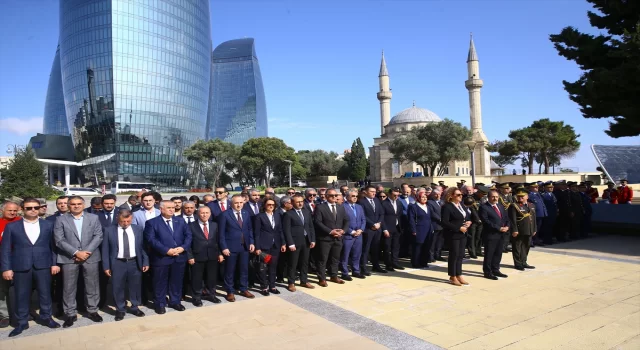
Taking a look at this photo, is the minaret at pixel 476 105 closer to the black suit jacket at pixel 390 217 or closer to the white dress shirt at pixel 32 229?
the black suit jacket at pixel 390 217

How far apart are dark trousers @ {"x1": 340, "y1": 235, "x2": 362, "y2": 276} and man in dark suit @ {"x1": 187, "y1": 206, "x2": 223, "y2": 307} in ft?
8.03

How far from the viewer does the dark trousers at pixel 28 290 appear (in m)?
5.11

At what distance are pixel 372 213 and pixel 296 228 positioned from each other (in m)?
1.98

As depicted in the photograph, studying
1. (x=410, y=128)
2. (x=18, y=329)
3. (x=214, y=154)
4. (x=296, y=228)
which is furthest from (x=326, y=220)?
(x=410, y=128)

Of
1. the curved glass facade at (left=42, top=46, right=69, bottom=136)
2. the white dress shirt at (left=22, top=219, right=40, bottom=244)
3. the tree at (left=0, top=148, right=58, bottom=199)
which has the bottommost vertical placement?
the white dress shirt at (left=22, top=219, right=40, bottom=244)

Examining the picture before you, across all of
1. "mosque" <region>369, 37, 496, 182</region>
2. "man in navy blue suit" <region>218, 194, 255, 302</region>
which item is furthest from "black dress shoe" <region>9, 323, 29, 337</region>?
"mosque" <region>369, 37, 496, 182</region>

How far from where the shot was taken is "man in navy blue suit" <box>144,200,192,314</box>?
582cm

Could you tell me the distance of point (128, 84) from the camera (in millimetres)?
61281

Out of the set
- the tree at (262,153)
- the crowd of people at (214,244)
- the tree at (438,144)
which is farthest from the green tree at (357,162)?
the crowd of people at (214,244)

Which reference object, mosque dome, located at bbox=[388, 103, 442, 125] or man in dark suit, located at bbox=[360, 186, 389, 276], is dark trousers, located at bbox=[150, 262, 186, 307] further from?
mosque dome, located at bbox=[388, 103, 442, 125]

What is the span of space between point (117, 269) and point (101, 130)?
64597 mm

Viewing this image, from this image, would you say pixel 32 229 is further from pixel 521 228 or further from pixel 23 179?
pixel 23 179

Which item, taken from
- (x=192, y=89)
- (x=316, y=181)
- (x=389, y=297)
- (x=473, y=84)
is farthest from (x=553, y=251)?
(x=192, y=89)

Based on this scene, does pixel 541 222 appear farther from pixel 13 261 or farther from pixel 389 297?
pixel 13 261
